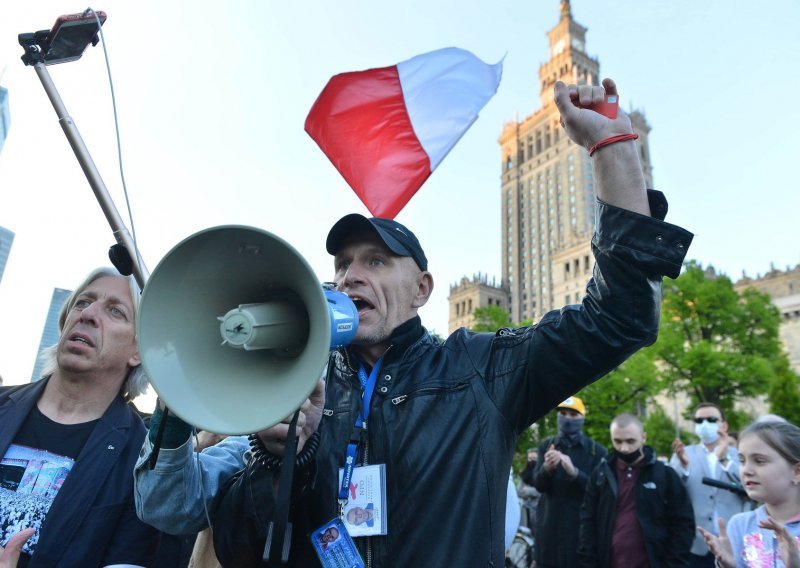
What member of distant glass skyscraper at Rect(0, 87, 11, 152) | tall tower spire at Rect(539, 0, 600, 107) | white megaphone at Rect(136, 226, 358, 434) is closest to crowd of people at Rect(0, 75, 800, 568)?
white megaphone at Rect(136, 226, 358, 434)

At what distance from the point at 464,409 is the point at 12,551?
59.5 inches

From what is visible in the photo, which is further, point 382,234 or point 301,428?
point 382,234

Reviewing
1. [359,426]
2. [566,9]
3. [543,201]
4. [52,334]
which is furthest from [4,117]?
[566,9]

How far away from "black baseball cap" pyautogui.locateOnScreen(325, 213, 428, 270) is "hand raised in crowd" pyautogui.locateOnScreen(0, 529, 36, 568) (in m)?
1.38

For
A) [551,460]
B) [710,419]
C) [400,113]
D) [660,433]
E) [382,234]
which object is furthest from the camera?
[660,433]

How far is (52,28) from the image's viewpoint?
204 centimetres

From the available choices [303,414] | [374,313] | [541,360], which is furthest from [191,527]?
[541,360]

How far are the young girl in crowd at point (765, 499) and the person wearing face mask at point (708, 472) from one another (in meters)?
1.93

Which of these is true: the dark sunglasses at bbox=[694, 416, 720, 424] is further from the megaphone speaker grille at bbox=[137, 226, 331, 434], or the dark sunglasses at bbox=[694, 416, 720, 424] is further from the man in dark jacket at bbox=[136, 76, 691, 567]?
the megaphone speaker grille at bbox=[137, 226, 331, 434]

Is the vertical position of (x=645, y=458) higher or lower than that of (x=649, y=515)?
higher

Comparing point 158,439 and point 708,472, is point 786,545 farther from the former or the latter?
point 708,472

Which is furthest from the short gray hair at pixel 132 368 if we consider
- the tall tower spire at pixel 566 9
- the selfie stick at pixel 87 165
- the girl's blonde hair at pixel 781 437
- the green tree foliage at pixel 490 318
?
the tall tower spire at pixel 566 9

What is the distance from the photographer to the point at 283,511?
54.4 inches

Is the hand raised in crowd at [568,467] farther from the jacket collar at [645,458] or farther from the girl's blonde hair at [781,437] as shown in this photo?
the girl's blonde hair at [781,437]
